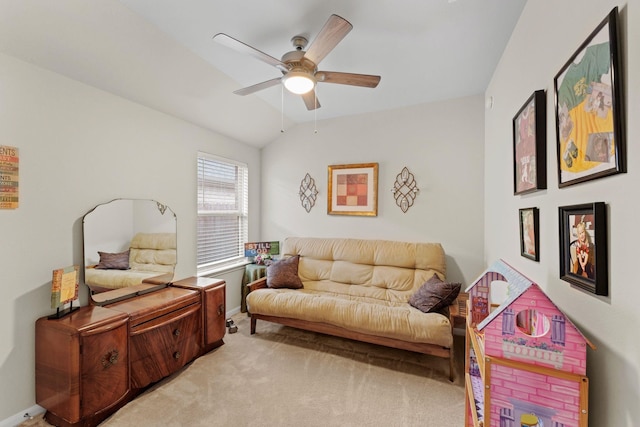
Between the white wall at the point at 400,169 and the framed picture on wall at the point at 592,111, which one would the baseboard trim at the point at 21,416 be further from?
the framed picture on wall at the point at 592,111

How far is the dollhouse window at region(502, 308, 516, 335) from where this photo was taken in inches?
40.5

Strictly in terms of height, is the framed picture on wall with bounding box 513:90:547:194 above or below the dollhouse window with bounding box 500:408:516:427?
above

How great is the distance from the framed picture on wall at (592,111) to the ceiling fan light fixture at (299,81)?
1432 mm

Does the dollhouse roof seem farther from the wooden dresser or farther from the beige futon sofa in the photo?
the wooden dresser

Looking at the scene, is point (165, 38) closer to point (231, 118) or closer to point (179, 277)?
point (231, 118)

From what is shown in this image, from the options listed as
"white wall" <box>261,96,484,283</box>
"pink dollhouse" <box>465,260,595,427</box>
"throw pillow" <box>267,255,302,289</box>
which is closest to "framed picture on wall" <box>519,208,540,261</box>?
"pink dollhouse" <box>465,260,595,427</box>

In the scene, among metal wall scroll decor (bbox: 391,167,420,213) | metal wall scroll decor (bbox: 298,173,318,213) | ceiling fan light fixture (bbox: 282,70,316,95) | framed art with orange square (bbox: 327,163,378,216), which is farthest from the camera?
metal wall scroll decor (bbox: 298,173,318,213)

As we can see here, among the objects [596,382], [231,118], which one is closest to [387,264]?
[596,382]

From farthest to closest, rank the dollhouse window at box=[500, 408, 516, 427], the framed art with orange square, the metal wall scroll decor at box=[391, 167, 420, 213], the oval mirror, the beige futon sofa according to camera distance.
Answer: the framed art with orange square, the metal wall scroll decor at box=[391, 167, 420, 213], the beige futon sofa, the oval mirror, the dollhouse window at box=[500, 408, 516, 427]

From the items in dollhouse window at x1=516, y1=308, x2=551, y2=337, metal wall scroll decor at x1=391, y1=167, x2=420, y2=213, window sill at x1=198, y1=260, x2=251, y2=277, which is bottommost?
window sill at x1=198, y1=260, x2=251, y2=277

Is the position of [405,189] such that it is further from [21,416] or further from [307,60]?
[21,416]

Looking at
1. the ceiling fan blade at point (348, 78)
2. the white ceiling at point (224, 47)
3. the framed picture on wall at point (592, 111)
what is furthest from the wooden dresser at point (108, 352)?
the framed picture on wall at point (592, 111)

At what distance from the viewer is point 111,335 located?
1.88 meters

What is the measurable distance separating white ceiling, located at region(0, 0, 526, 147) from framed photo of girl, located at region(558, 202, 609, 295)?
151cm
